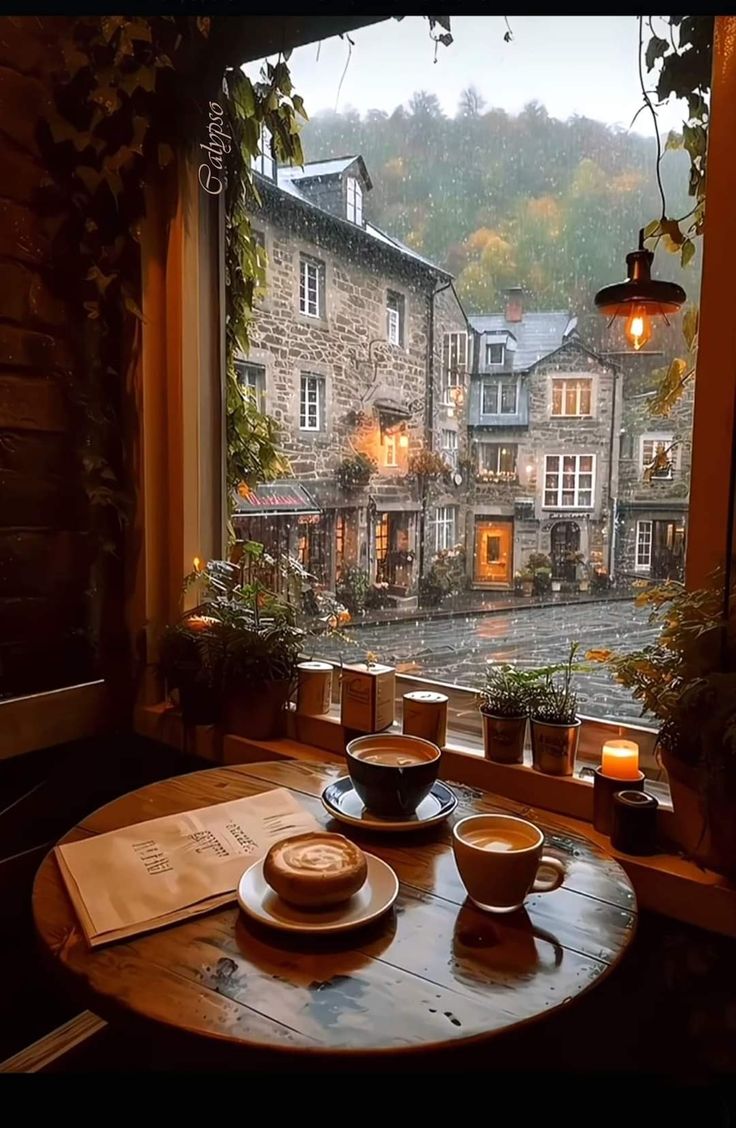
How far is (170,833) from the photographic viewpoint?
1.10 m

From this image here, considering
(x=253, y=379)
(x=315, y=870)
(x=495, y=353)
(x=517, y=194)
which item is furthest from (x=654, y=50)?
(x=315, y=870)

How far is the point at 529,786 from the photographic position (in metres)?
1.37

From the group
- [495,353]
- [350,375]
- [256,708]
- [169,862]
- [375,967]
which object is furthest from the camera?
[350,375]

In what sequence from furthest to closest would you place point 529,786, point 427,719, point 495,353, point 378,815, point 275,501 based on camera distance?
point 275,501 < point 495,353 < point 427,719 < point 529,786 < point 378,815

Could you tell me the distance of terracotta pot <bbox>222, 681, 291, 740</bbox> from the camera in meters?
1.67

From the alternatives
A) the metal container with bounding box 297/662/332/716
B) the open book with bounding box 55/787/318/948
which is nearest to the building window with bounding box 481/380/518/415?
the metal container with bounding box 297/662/332/716

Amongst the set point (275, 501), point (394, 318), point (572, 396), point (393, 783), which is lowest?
point (393, 783)

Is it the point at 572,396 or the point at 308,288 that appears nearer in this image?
the point at 572,396

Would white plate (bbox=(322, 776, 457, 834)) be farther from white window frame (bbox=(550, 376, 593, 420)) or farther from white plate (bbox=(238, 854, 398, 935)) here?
white window frame (bbox=(550, 376, 593, 420))

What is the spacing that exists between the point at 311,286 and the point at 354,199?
226 millimetres

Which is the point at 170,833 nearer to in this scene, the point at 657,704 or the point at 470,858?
the point at 470,858

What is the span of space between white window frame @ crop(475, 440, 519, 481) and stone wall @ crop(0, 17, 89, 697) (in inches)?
38.4

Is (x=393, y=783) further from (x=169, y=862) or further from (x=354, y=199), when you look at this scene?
(x=354, y=199)

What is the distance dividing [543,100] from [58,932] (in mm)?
1630
